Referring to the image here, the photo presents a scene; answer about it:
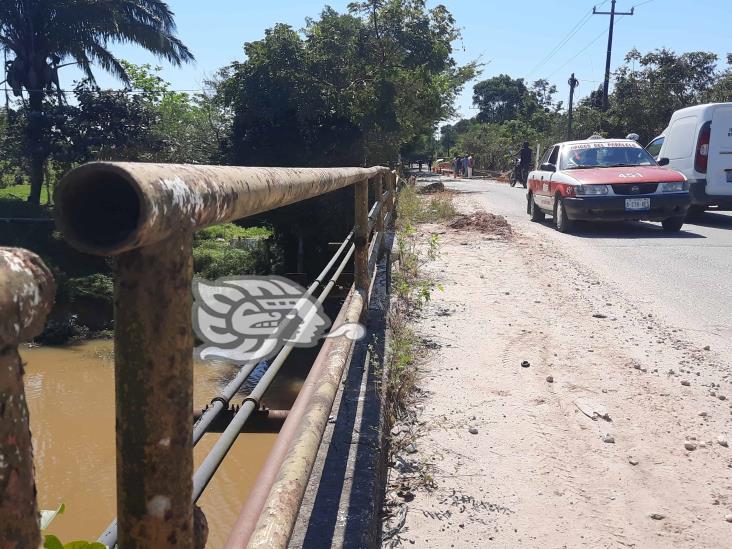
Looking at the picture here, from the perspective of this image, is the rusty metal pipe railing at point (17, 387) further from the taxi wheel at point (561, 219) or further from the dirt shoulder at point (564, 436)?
the taxi wheel at point (561, 219)

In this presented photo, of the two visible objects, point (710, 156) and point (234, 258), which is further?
point (234, 258)

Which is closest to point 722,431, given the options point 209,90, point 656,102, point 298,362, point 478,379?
point 478,379

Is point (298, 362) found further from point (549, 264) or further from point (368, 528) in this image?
point (368, 528)

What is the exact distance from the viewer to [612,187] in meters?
11.0

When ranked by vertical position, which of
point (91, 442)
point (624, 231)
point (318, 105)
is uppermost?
point (318, 105)

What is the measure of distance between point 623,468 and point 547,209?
10059 millimetres

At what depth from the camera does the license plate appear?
10898mm

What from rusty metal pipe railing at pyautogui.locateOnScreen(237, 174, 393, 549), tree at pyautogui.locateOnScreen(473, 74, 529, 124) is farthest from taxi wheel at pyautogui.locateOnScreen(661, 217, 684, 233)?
tree at pyautogui.locateOnScreen(473, 74, 529, 124)

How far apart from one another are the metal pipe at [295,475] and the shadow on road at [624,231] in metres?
9.76

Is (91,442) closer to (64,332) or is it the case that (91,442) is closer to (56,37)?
(64,332)

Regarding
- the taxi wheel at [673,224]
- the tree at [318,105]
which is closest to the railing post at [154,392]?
the taxi wheel at [673,224]

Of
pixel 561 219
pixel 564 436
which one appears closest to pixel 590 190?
pixel 561 219

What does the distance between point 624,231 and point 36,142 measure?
1721 centimetres

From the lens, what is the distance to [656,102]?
98.8 ft
